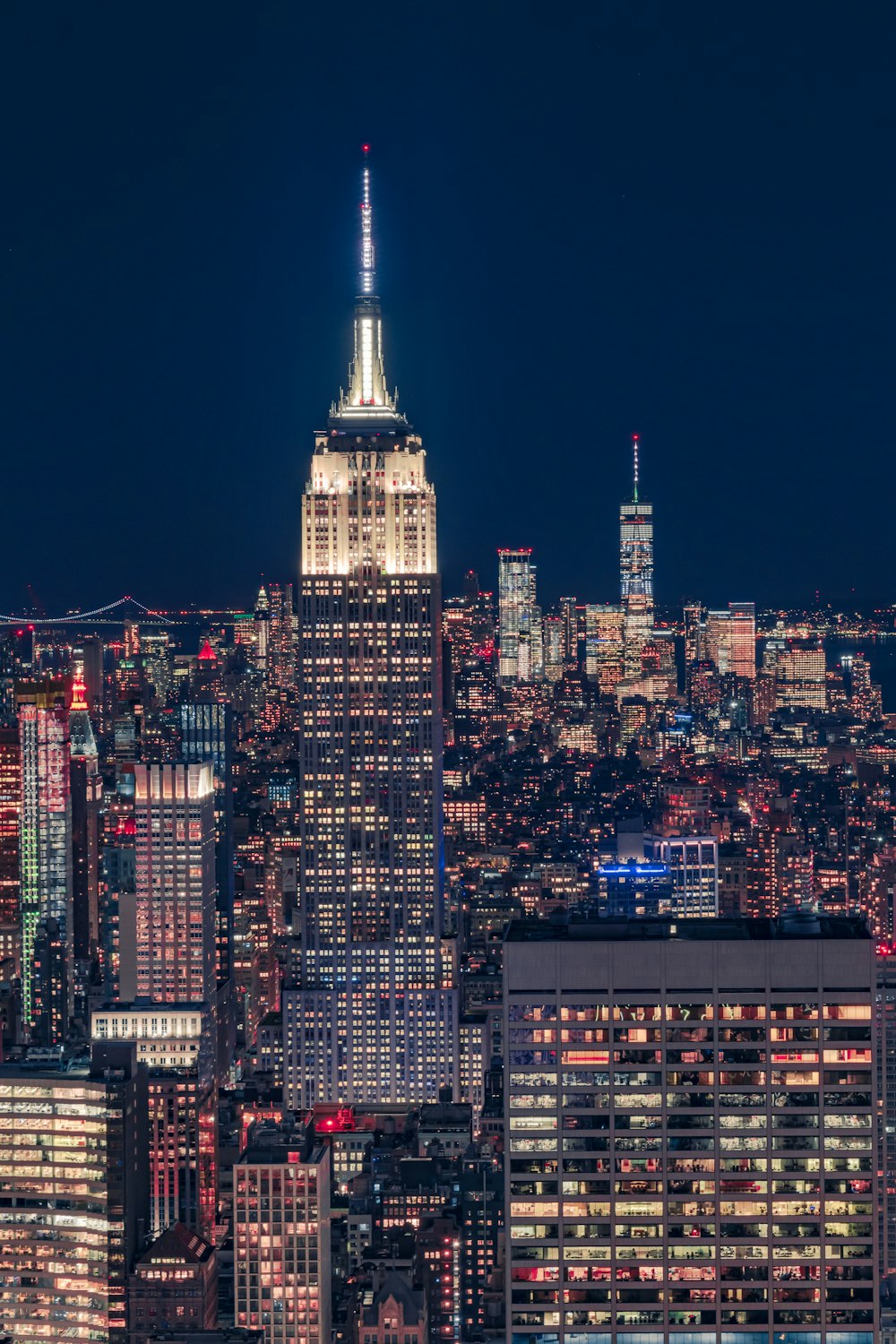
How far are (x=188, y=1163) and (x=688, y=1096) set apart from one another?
14.6 m

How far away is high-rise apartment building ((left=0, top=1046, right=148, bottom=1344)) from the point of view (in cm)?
2283

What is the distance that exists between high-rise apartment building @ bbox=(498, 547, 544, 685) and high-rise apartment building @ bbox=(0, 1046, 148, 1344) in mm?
16936

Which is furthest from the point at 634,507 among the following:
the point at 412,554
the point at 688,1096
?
the point at 688,1096

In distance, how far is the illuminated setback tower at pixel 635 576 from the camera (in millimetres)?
37125

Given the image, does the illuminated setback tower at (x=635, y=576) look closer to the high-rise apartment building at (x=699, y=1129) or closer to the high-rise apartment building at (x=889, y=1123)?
the high-rise apartment building at (x=889, y=1123)

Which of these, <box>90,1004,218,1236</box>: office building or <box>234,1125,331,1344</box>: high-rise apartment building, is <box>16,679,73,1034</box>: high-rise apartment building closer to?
<box>90,1004,218,1236</box>: office building

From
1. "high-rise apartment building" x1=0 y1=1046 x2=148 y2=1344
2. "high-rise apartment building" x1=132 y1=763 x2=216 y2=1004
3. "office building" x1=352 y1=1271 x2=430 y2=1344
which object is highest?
"high-rise apartment building" x1=132 y1=763 x2=216 y2=1004

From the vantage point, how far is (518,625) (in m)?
49.6

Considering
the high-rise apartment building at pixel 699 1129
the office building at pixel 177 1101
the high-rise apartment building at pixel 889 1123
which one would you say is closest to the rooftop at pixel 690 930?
the high-rise apartment building at pixel 699 1129

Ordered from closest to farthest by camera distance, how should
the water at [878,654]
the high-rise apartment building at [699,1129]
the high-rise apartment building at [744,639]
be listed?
the high-rise apartment building at [699,1129], the water at [878,654], the high-rise apartment building at [744,639]

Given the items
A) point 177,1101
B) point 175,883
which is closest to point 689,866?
point 175,883

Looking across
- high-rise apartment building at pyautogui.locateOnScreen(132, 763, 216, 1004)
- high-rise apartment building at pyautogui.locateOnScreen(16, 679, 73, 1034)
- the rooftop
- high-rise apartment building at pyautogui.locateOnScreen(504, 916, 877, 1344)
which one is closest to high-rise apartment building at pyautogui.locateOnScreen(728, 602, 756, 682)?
high-rise apartment building at pyautogui.locateOnScreen(132, 763, 216, 1004)

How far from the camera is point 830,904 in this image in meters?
32.9

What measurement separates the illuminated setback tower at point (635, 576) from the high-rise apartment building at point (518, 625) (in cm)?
160
